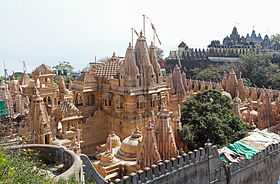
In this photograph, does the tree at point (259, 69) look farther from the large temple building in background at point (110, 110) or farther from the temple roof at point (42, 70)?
the temple roof at point (42, 70)

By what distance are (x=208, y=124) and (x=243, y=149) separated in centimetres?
312

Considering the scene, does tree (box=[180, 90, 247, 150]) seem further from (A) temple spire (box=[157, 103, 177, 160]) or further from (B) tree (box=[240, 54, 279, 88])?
(B) tree (box=[240, 54, 279, 88])

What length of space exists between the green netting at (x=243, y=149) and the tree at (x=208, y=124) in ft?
4.36

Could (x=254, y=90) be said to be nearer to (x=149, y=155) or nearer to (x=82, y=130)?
(x=82, y=130)

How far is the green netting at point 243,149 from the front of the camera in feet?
78.2

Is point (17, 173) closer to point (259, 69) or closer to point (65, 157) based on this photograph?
point (65, 157)

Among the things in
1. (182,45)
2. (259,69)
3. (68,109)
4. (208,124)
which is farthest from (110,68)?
(182,45)

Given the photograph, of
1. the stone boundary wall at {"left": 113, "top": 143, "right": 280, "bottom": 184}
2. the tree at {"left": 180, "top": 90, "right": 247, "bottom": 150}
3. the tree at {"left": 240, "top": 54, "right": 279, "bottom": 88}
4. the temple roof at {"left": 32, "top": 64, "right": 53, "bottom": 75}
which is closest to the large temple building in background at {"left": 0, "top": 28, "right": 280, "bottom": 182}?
the temple roof at {"left": 32, "top": 64, "right": 53, "bottom": 75}

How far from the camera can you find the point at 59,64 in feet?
245

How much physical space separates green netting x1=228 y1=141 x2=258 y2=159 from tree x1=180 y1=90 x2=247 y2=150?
1.33m

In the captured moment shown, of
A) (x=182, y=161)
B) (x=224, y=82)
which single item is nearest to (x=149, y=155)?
(x=182, y=161)

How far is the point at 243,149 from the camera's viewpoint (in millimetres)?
24250

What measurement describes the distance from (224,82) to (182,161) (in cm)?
2602

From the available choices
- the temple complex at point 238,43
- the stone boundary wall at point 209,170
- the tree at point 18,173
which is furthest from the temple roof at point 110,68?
the temple complex at point 238,43
